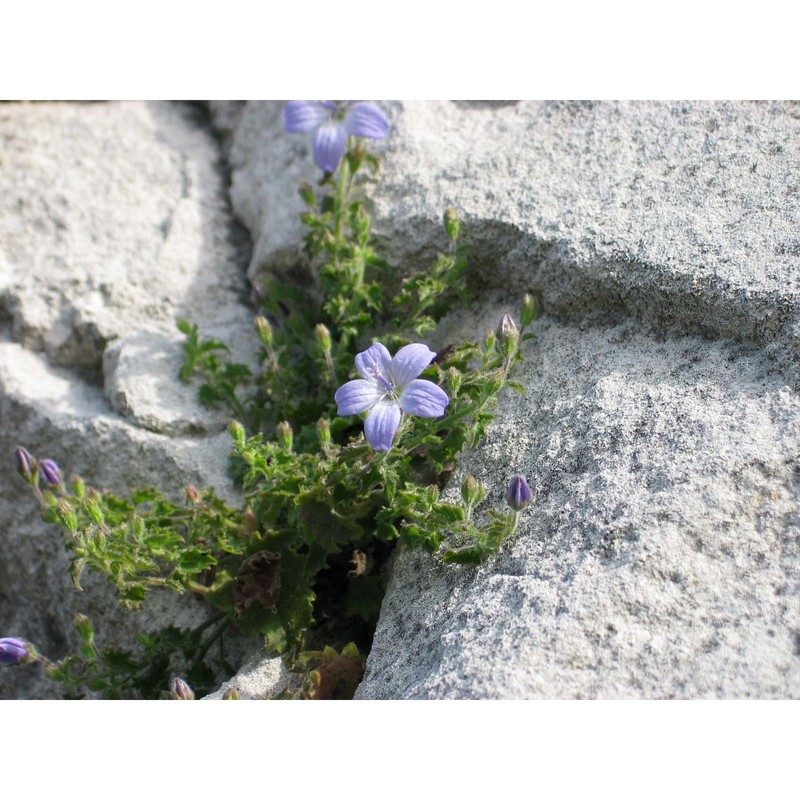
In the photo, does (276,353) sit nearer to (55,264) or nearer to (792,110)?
(55,264)

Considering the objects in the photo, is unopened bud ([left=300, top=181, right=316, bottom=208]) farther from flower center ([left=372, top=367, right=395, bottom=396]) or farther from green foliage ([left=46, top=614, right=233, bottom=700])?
green foliage ([left=46, top=614, right=233, bottom=700])

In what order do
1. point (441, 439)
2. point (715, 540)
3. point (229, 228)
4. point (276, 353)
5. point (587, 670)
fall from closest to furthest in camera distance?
point (587, 670) < point (715, 540) < point (441, 439) < point (276, 353) < point (229, 228)

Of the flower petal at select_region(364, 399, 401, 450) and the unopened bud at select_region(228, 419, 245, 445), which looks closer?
the flower petal at select_region(364, 399, 401, 450)

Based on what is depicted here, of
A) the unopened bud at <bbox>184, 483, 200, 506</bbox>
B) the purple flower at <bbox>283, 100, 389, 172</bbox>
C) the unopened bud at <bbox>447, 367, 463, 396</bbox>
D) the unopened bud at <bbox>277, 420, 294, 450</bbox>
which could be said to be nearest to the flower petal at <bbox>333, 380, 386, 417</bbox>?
the unopened bud at <bbox>447, 367, 463, 396</bbox>

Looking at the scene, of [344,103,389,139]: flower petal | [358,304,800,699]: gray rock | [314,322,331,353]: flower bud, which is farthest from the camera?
[344,103,389,139]: flower petal

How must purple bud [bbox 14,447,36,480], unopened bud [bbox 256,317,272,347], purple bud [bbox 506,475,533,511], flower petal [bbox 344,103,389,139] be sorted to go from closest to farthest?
purple bud [bbox 506,475,533,511]
purple bud [bbox 14,447,36,480]
unopened bud [bbox 256,317,272,347]
flower petal [bbox 344,103,389,139]

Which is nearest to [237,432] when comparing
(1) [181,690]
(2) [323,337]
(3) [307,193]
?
(2) [323,337]

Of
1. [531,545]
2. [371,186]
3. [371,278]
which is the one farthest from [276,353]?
[531,545]
